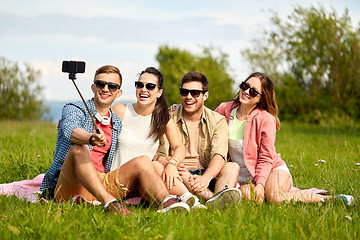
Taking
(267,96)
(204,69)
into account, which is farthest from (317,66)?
(267,96)

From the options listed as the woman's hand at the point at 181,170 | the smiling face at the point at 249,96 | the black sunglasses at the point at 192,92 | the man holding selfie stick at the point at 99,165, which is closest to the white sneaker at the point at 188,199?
the man holding selfie stick at the point at 99,165

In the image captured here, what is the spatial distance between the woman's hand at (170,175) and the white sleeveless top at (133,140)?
15.1 inches

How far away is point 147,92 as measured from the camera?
4.46 metres

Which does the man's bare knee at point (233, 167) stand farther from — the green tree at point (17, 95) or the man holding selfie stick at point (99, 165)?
the green tree at point (17, 95)

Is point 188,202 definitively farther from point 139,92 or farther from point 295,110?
point 295,110

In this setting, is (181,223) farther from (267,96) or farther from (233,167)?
(267,96)

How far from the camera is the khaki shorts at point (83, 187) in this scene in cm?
388

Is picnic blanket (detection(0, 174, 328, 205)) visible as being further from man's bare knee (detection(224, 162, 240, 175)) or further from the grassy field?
man's bare knee (detection(224, 162, 240, 175))

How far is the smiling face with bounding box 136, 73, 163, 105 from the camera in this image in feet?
14.6

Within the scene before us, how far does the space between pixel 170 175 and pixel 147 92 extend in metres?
0.95

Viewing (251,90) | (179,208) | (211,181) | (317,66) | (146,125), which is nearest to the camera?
(179,208)

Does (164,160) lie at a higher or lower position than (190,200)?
higher

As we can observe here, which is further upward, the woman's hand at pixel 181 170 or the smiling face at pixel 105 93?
the smiling face at pixel 105 93

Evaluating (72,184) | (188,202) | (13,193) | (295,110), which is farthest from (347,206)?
(295,110)
